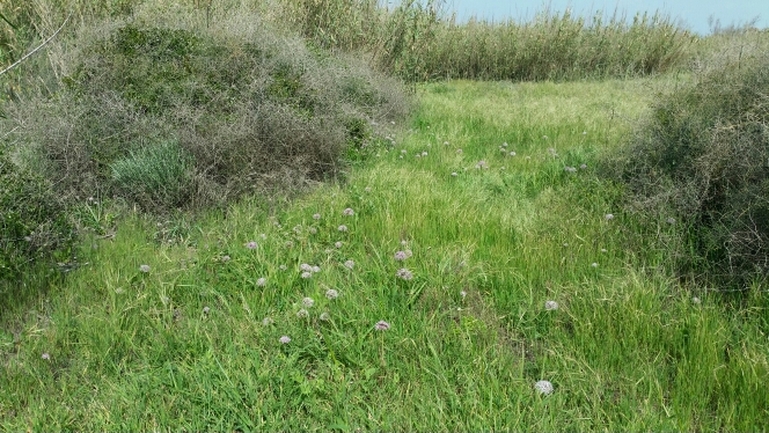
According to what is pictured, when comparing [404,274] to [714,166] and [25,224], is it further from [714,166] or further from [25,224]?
[25,224]

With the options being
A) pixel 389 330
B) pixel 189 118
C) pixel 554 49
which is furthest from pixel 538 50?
pixel 389 330

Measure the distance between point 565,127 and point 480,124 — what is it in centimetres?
95

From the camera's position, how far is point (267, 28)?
6.20 metres

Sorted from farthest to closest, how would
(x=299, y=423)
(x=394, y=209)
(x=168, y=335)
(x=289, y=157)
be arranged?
(x=289, y=157) < (x=394, y=209) < (x=168, y=335) < (x=299, y=423)

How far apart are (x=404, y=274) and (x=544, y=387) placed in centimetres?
90

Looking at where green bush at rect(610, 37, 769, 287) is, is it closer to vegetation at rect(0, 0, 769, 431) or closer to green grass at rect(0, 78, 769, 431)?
vegetation at rect(0, 0, 769, 431)

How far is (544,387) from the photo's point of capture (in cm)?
198

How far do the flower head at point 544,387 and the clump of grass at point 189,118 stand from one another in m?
2.58

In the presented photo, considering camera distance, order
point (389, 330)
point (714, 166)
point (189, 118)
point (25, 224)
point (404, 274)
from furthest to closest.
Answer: point (189, 118) < point (714, 166) < point (25, 224) < point (404, 274) < point (389, 330)

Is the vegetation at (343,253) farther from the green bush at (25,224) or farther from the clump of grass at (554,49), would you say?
the clump of grass at (554,49)

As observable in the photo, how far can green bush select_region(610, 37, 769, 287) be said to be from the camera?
A: 8.74ft

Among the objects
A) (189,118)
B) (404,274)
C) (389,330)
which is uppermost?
(189,118)

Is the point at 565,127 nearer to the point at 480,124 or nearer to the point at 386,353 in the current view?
the point at 480,124

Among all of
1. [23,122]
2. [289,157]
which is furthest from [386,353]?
[23,122]
